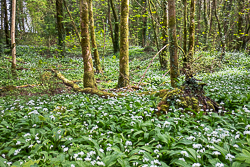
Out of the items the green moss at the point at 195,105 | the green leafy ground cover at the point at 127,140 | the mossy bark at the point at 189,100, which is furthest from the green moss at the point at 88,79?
the green moss at the point at 195,105

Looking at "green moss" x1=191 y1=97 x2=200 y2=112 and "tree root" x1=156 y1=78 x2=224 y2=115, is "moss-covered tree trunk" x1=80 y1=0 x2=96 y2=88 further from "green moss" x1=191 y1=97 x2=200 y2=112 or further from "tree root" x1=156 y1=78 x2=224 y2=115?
"green moss" x1=191 y1=97 x2=200 y2=112

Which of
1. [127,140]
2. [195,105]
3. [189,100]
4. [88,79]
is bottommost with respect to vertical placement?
[127,140]

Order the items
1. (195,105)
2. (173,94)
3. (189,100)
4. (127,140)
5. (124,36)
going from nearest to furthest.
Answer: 1. (127,140)
2. (195,105)
3. (189,100)
4. (173,94)
5. (124,36)

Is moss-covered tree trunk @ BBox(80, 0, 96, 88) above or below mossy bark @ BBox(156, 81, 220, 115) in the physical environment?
above

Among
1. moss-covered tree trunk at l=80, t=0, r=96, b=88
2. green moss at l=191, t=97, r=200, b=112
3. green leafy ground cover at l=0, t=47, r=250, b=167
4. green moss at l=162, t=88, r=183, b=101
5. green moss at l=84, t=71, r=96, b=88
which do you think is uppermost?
moss-covered tree trunk at l=80, t=0, r=96, b=88

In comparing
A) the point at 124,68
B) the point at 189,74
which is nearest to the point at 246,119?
the point at 189,74

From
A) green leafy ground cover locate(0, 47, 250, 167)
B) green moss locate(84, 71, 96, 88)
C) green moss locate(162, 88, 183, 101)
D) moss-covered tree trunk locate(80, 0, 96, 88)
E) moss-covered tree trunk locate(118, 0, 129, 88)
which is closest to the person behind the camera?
green leafy ground cover locate(0, 47, 250, 167)

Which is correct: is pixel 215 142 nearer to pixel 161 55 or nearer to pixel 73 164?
pixel 73 164

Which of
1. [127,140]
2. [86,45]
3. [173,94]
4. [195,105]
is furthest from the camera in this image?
[86,45]

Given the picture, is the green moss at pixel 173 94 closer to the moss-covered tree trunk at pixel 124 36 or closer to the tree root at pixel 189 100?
the tree root at pixel 189 100

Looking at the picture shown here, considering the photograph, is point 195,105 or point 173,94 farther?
point 173,94

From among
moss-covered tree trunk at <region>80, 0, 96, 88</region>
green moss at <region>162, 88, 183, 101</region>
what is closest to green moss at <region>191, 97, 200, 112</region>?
green moss at <region>162, 88, 183, 101</region>

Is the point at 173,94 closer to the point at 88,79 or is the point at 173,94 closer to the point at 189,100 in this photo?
the point at 189,100

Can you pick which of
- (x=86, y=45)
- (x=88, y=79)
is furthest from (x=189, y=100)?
(x=86, y=45)
